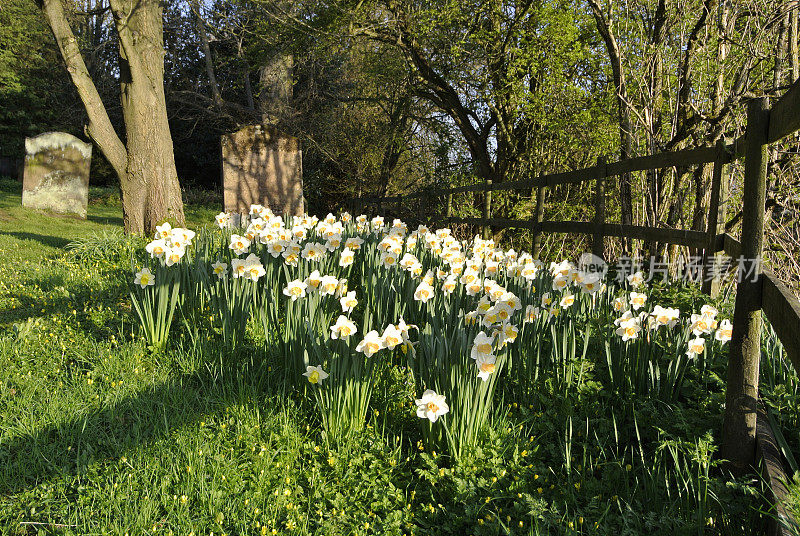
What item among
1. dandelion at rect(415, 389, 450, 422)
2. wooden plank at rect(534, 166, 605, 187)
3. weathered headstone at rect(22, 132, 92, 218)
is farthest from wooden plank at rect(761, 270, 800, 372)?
weathered headstone at rect(22, 132, 92, 218)

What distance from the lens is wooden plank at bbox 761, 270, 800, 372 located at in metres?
1.47

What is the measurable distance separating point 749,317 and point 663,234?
1692mm

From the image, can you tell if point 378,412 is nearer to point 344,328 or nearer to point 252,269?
point 344,328

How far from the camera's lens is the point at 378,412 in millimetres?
2623

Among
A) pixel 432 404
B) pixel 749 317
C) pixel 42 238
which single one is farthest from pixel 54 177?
pixel 749 317

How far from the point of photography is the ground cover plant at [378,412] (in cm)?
202

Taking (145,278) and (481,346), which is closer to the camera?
(481,346)

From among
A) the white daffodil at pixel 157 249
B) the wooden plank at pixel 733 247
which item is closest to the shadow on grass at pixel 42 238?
the white daffodil at pixel 157 249

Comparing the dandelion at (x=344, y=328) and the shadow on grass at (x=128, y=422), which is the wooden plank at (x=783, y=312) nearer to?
the dandelion at (x=344, y=328)

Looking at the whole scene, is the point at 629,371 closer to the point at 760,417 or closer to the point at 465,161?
the point at 760,417

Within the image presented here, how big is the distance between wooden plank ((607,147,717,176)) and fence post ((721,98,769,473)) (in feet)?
3.85

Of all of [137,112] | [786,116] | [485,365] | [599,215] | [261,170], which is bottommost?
[485,365]

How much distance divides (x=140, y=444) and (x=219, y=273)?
3.70ft

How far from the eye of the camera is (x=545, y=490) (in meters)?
2.18
